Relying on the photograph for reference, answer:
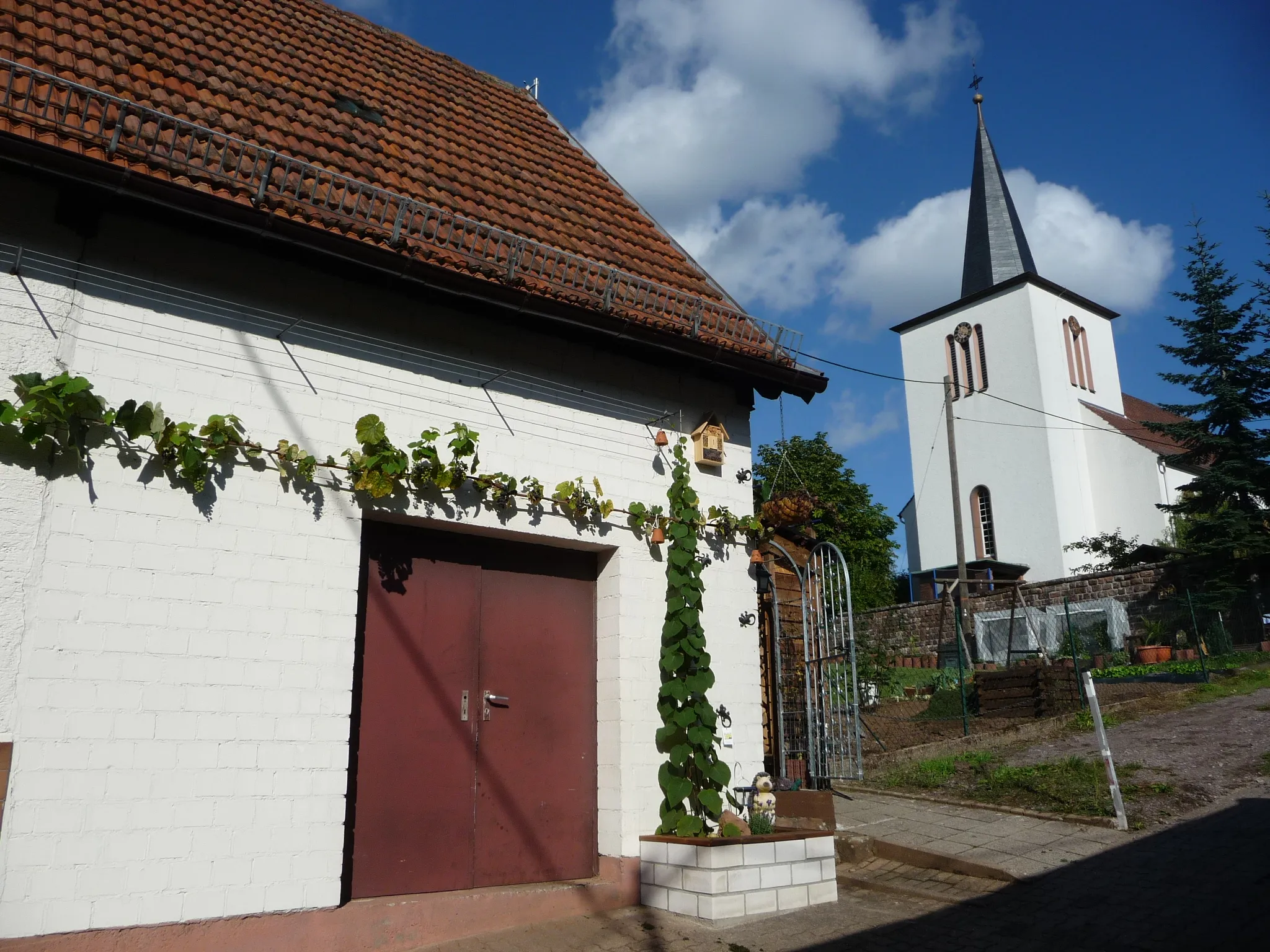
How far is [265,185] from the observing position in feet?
19.2

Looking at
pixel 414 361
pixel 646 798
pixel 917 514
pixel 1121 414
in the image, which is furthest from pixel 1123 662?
pixel 1121 414

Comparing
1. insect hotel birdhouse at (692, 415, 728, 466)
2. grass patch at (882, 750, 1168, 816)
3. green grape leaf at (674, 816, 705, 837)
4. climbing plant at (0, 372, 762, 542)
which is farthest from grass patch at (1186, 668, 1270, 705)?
climbing plant at (0, 372, 762, 542)

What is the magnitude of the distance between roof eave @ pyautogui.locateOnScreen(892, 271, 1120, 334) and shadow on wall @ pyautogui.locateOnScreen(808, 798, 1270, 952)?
A: 113ft

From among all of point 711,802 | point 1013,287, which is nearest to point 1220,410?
point 1013,287

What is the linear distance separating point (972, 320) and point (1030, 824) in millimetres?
34984

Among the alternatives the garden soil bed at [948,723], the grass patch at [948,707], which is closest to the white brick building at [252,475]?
the garden soil bed at [948,723]

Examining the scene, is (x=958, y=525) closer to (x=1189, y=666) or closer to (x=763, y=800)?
(x=1189, y=666)

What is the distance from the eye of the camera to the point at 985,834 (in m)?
7.82

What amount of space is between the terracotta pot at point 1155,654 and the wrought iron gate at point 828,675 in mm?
12796

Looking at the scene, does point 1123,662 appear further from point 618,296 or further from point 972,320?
point 972,320

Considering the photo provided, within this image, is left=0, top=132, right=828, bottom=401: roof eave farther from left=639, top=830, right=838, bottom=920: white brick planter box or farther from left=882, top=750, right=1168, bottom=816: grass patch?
left=882, top=750, right=1168, bottom=816: grass patch

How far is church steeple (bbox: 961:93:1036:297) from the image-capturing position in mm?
40062

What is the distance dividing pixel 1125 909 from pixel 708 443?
4.22 m

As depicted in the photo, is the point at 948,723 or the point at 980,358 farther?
the point at 980,358
